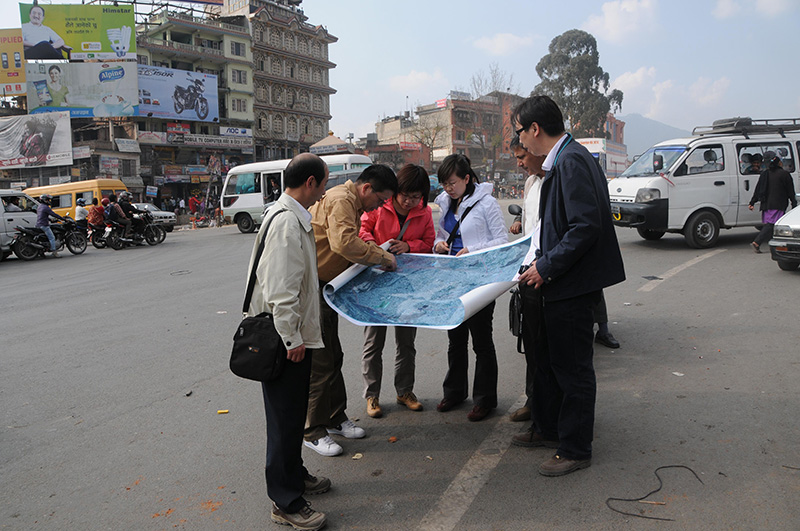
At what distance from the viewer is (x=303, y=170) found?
9.45ft

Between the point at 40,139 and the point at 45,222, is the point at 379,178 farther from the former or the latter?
the point at 40,139

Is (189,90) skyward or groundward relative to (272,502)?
skyward

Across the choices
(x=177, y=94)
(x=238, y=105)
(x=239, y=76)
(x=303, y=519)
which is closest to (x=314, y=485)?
(x=303, y=519)

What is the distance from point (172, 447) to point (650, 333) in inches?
182

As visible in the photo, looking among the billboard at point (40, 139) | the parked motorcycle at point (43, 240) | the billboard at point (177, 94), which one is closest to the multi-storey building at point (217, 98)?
the billboard at point (177, 94)

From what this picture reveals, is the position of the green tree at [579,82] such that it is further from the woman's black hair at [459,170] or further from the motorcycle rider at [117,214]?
the woman's black hair at [459,170]

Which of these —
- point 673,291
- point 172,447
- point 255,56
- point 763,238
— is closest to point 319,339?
point 172,447

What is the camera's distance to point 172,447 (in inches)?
145

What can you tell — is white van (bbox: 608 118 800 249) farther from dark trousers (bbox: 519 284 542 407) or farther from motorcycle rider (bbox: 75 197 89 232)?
motorcycle rider (bbox: 75 197 89 232)

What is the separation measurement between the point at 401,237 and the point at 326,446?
1.49 meters

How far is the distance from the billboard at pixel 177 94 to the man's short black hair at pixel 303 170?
144 feet

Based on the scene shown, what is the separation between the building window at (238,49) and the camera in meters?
51.4

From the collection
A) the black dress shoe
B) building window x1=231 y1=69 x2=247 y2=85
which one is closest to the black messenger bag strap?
the black dress shoe

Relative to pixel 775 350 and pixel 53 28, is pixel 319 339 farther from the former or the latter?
pixel 53 28
